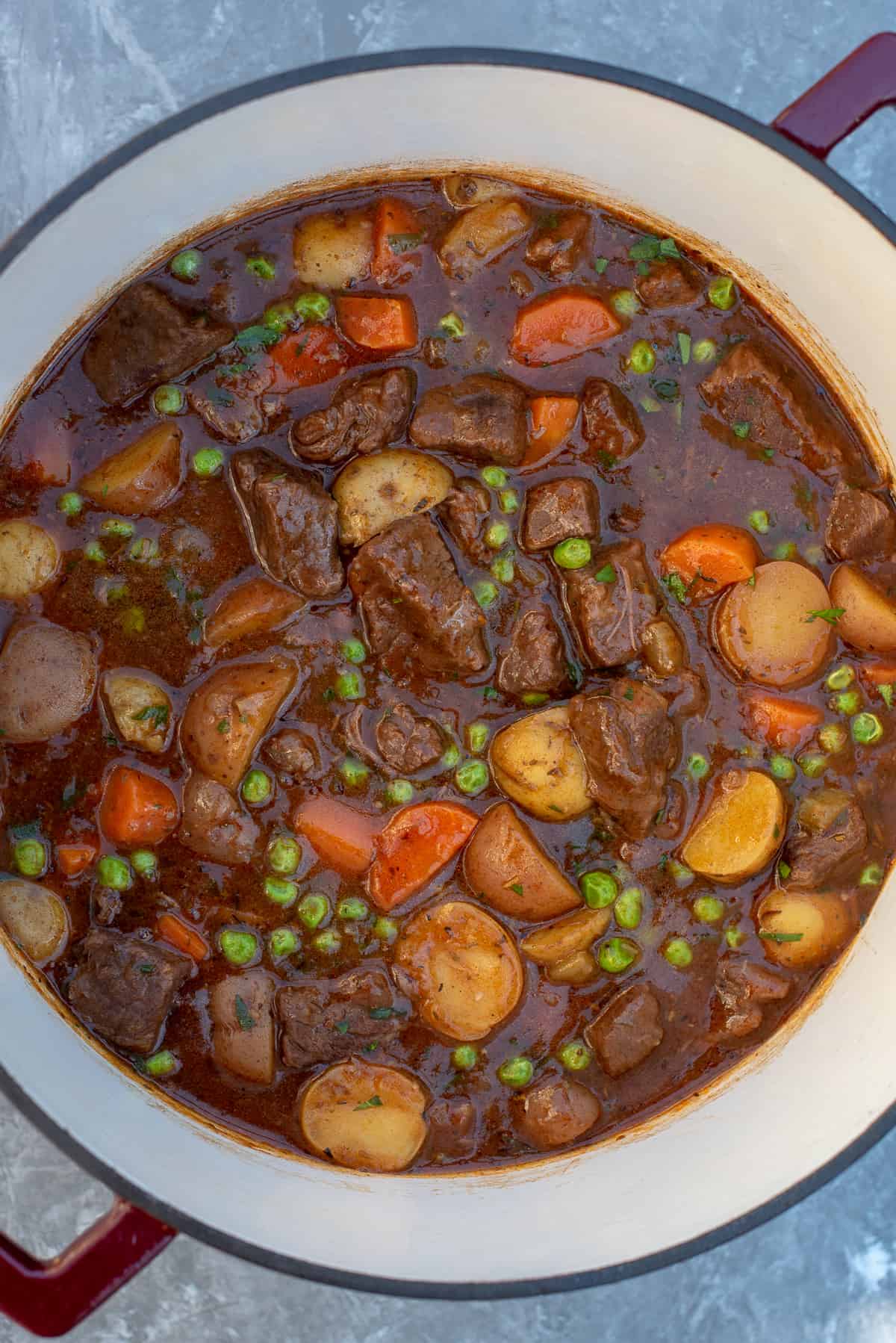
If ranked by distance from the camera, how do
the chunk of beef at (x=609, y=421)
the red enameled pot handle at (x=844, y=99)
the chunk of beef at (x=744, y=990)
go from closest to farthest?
the red enameled pot handle at (x=844, y=99) → the chunk of beef at (x=609, y=421) → the chunk of beef at (x=744, y=990)

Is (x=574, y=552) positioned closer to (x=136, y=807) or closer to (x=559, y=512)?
(x=559, y=512)

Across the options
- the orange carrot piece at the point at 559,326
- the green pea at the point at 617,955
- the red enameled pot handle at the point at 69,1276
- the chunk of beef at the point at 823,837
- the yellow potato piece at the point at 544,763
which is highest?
the orange carrot piece at the point at 559,326

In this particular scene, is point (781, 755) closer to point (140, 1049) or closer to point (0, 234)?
point (140, 1049)

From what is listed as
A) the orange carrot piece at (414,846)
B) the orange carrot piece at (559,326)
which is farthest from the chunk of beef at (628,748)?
the orange carrot piece at (559,326)

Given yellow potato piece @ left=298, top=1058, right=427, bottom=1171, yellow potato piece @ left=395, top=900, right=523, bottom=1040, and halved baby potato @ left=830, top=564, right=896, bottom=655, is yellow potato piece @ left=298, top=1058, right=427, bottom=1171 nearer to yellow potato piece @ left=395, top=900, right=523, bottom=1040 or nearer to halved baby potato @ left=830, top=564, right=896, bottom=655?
yellow potato piece @ left=395, top=900, right=523, bottom=1040

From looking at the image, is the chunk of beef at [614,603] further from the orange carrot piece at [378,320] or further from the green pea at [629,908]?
the orange carrot piece at [378,320]
